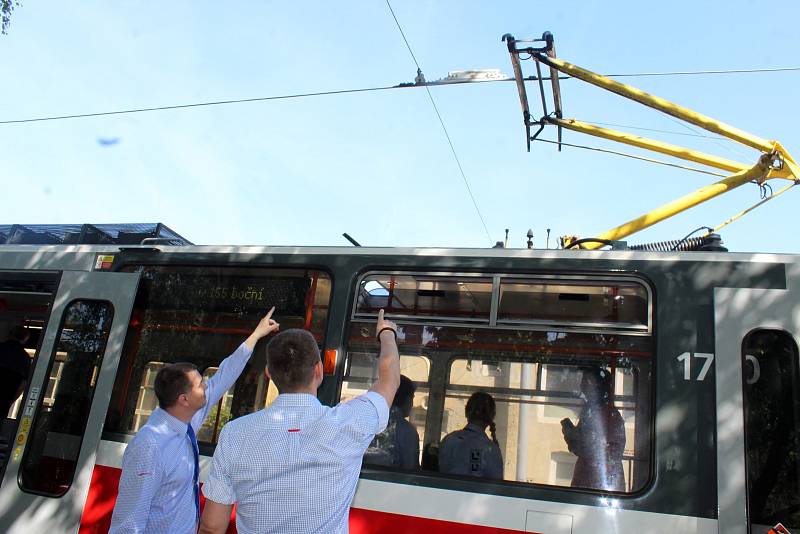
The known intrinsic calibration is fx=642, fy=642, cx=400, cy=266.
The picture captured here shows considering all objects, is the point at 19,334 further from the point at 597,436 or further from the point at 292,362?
the point at 597,436

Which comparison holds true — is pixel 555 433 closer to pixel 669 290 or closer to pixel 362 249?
pixel 669 290

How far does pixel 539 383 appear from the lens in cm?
366

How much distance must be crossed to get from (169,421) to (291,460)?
4.04ft

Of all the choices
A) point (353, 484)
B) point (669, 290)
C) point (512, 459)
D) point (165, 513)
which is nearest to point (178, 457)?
point (165, 513)

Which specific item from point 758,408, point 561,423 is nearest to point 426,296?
point 561,423

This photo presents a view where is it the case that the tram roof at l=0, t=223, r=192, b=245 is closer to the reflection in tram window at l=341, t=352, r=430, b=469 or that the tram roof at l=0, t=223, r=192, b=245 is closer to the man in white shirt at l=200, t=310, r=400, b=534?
the reflection in tram window at l=341, t=352, r=430, b=469

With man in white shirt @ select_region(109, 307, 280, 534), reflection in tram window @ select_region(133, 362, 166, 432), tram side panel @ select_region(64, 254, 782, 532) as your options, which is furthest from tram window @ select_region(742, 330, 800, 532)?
reflection in tram window @ select_region(133, 362, 166, 432)

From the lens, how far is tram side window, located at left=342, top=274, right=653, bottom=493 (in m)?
3.53

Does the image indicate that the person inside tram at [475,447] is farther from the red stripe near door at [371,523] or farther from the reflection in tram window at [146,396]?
the reflection in tram window at [146,396]

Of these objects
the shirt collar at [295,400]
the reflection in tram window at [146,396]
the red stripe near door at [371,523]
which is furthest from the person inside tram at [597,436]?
the reflection in tram window at [146,396]

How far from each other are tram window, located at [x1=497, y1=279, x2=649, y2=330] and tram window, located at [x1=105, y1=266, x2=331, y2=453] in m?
1.21

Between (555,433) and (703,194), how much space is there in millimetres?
3658

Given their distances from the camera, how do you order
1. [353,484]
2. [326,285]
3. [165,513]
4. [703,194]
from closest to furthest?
[353,484] → [165,513] → [326,285] → [703,194]

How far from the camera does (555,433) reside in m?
3.58
